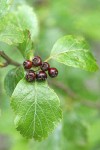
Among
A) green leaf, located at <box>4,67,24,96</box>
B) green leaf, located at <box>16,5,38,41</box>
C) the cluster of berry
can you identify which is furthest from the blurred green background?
the cluster of berry

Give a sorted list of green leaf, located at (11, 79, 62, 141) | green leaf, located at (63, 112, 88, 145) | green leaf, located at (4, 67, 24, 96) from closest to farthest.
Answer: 1. green leaf, located at (11, 79, 62, 141)
2. green leaf, located at (4, 67, 24, 96)
3. green leaf, located at (63, 112, 88, 145)

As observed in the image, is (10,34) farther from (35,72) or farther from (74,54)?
(74,54)

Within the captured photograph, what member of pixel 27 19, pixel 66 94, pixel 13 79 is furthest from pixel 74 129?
pixel 13 79

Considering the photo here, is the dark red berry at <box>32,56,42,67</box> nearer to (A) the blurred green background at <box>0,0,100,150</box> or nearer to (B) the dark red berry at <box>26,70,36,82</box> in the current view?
(B) the dark red berry at <box>26,70,36,82</box>

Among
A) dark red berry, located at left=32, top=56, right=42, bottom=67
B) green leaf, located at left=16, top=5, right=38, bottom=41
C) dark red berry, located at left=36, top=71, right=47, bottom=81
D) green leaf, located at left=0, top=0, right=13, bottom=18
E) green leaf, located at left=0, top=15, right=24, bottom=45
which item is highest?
green leaf, located at left=16, top=5, right=38, bottom=41

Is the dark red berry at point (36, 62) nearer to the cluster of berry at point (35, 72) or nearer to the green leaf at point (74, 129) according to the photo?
the cluster of berry at point (35, 72)

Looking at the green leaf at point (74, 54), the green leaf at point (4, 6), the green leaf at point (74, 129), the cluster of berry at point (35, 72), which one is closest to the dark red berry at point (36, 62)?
the cluster of berry at point (35, 72)
